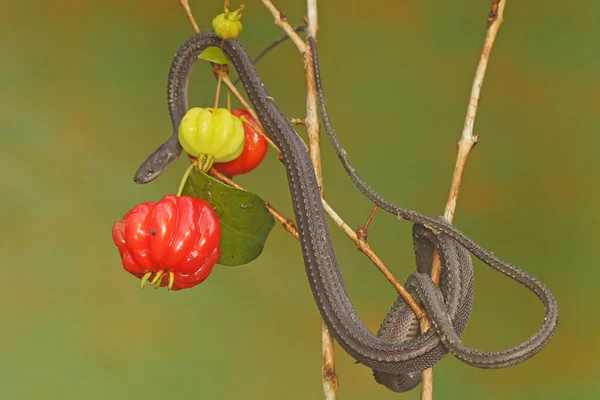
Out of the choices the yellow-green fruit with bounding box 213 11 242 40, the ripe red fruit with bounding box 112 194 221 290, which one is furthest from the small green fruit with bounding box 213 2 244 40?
the ripe red fruit with bounding box 112 194 221 290

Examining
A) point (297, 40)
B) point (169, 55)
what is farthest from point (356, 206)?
point (297, 40)

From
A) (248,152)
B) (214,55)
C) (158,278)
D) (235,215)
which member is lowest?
(158,278)

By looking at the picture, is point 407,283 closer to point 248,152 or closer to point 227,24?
point 248,152

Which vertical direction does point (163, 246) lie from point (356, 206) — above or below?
below

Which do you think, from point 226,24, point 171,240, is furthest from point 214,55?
point 171,240

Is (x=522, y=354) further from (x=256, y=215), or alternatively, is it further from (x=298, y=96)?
(x=298, y=96)

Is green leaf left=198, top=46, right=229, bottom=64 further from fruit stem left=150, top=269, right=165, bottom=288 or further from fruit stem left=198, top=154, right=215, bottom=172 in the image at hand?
fruit stem left=150, top=269, right=165, bottom=288
